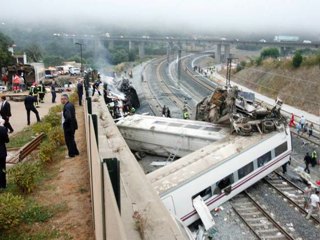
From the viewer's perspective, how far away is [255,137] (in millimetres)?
19766

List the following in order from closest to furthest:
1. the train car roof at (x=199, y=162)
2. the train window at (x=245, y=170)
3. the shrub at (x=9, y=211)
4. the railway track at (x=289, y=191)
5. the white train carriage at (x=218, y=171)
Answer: the shrub at (x=9, y=211), the white train carriage at (x=218, y=171), the train car roof at (x=199, y=162), the railway track at (x=289, y=191), the train window at (x=245, y=170)

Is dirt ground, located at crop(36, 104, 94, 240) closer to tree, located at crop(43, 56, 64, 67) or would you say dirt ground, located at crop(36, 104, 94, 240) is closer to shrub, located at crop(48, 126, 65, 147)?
shrub, located at crop(48, 126, 65, 147)

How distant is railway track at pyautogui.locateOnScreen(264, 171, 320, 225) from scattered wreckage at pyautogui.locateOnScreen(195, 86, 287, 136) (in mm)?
2624

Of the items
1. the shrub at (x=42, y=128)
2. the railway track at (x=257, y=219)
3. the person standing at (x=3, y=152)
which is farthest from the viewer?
the shrub at (x=42, y=128)

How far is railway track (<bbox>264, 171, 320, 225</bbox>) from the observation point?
16.7 meters

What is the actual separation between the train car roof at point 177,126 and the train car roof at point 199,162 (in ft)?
6.01

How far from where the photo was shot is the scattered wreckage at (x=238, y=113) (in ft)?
68.0

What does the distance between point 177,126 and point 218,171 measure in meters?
7.52

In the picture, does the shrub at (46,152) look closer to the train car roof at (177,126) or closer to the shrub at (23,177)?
the shrub at (23,177)

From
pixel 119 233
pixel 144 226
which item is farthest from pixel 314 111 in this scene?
pixel 119 233

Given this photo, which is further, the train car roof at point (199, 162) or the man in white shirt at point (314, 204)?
the man in white shirt at point (314, 204)

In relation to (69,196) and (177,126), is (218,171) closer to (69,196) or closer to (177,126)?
(177,126)

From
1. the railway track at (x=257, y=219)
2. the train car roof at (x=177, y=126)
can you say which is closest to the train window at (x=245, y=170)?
the railway track at (x=257, y=219)

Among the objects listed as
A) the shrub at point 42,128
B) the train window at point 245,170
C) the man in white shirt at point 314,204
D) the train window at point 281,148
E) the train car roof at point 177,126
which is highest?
the shrub at point 42,128
